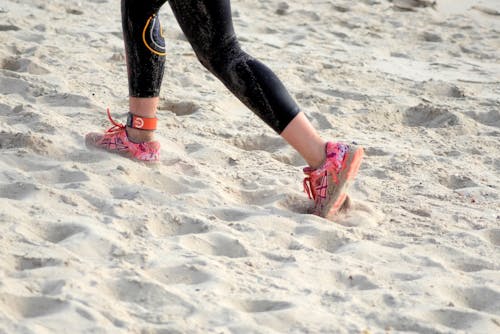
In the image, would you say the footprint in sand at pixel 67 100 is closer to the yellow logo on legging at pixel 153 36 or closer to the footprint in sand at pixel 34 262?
the yellow logo on legging at pixel 153 36

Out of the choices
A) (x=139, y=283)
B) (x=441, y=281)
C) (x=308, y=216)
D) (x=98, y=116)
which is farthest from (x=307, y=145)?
(x=98, y=116)

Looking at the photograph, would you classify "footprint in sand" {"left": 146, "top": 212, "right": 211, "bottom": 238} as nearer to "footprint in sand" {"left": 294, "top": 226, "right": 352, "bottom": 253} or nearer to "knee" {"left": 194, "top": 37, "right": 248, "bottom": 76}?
"footprint in sand" {"left": 294, "top": 226, "right": 352, "bottom": 253}

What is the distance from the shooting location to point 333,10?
741 centimetres

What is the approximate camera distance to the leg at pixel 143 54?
3381mm

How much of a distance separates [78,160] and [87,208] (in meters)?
0.55

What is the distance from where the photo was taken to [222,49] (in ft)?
10.2

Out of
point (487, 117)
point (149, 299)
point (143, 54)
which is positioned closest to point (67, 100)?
point (143, 54)

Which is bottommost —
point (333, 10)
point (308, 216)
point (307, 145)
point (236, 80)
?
point (333, 10)

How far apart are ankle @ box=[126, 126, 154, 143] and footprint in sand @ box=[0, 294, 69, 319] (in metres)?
1.37

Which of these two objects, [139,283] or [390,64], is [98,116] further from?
[390,64]

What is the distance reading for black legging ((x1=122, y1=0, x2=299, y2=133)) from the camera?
304 centimetres

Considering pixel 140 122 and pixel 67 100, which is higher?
pixel 140 122

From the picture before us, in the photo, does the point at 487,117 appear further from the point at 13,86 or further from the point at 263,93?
the point at 13,86

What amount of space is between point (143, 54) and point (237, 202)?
0.69 metres
